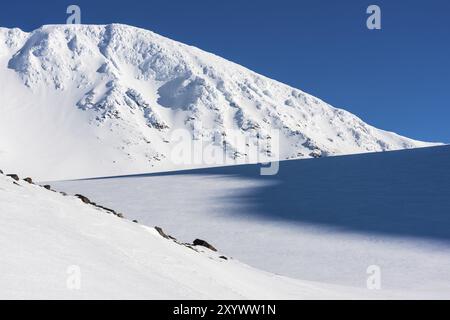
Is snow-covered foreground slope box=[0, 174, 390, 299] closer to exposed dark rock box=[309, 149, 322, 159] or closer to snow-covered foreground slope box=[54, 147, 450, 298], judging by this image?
snow-covered foreground slope box=[54, 147, 450, 298]

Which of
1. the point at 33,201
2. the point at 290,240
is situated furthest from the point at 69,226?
the point at 290,240

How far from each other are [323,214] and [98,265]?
51.4 feet

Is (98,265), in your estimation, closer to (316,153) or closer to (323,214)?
(323,214)

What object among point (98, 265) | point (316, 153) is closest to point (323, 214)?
point (98, 265)

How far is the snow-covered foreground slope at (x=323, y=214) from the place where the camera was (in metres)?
15.7

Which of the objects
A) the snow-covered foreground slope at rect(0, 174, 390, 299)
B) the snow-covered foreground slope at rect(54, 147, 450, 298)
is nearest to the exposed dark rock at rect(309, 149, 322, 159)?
the snow-covered foreground slope at rect(54, 147, 450, 298)

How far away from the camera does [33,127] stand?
541 ft

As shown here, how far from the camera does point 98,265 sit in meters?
8.22

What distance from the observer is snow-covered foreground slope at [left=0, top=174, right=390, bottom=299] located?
7027 mm

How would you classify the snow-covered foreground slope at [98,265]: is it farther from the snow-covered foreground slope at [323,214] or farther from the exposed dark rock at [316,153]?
the exposed dark rock at [316,153]

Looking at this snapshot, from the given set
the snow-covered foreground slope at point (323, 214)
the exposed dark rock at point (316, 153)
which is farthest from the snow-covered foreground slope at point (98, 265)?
the exposed dark rock at point (316, 153)

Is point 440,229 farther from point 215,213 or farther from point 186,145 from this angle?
point 186,145

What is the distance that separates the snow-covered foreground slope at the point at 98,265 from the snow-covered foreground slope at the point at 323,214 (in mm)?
3481
